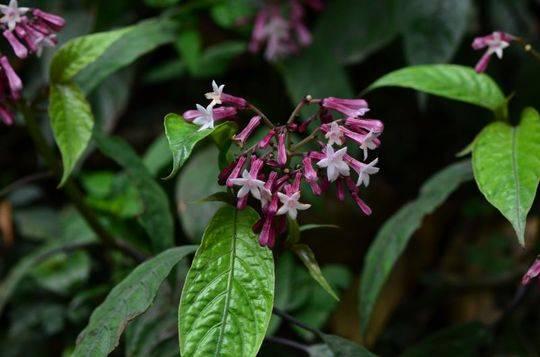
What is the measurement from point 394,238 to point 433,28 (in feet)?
2.62

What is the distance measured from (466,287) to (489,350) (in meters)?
0.65

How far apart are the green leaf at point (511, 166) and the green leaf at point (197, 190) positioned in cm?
72

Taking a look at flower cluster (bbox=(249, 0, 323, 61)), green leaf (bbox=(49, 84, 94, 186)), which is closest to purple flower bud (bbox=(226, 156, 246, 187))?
green leaf (bbox=(49, 84, 94, 186))

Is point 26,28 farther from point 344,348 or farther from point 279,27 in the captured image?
point 279,27

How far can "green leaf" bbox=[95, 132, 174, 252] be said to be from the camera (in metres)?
1.65

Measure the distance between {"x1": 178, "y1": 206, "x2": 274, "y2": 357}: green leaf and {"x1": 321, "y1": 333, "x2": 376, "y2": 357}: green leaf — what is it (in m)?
0.33

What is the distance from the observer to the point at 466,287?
252cm

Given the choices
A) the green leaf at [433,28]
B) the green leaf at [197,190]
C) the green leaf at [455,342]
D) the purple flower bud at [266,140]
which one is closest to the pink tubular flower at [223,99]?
the purple flower bud at [266,140]

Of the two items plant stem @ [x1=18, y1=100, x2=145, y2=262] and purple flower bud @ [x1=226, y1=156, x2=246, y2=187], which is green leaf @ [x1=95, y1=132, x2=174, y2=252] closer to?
plant stem @ [x1=18, y1=100, x2=145, y2=262]

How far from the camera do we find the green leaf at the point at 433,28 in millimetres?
2105

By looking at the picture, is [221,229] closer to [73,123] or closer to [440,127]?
[73,123]

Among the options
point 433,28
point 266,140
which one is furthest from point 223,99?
point 433,28

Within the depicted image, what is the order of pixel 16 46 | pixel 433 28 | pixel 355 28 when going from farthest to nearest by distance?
1. pixel 355 28
2. pixel 433 28
3. pixel 16 46

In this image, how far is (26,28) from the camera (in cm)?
133
